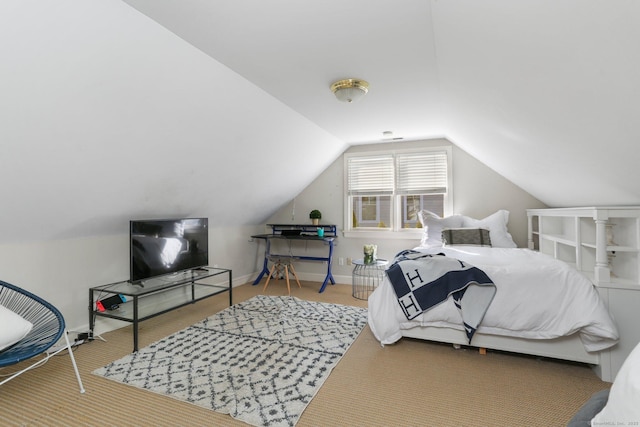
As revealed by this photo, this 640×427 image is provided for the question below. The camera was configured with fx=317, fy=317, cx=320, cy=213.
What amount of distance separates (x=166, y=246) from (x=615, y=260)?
4162 millimetres

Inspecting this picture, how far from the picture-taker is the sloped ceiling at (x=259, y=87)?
1426 millimetres

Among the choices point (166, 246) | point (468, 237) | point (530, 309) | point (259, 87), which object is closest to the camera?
point (530, 309)

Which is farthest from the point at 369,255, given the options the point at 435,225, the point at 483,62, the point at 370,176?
the point at 483,62

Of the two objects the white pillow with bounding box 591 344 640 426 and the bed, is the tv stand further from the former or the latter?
the white pillow with bounding box 591 344 640 426

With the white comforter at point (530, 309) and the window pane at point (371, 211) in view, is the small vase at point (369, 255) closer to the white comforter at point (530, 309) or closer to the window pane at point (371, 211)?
the window pane at point (371, 211)

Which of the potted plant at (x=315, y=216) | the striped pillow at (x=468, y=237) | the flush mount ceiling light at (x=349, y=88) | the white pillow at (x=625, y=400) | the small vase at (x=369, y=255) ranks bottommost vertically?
the small vase at (x=369, y=255)

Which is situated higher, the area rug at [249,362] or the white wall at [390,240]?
the white wall at [390,240]

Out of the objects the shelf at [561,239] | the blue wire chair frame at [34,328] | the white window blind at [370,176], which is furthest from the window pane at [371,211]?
the blue wire chair frame at [34,328]

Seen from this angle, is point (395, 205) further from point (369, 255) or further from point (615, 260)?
point (615, 260)

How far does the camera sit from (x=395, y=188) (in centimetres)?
497

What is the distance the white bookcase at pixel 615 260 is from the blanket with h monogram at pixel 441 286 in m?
0.72

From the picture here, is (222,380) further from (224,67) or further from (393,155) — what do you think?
(393,155)

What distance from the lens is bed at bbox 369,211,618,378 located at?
2160mm

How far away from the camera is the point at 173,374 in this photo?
2.25 metres
